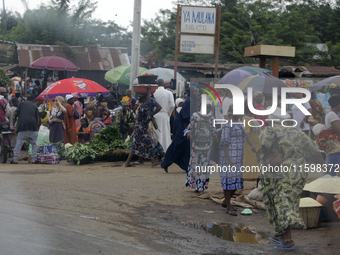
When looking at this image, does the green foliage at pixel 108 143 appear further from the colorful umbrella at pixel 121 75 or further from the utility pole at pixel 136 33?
the colorful umbrella at pixel 121 75

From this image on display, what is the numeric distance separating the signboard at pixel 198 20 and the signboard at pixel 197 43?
7.5 inches

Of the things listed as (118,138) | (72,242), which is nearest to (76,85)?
(118,138)

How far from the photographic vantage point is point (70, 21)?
96.4 feet

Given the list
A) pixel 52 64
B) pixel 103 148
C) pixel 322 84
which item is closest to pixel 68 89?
pixel 103 148

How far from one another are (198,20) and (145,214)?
892 centimetres

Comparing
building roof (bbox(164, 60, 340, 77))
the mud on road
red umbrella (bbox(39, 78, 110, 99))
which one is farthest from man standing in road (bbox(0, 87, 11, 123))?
building roof (bbox(164, 60, 340, 77))

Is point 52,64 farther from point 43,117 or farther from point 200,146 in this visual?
point 200,146

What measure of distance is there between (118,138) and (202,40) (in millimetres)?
4423

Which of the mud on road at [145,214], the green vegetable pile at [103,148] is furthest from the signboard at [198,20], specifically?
the mud on road at [145,214]

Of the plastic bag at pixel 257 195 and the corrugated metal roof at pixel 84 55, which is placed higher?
the corrugated metal roof at pixel 84 55

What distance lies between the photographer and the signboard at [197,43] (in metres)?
13.8

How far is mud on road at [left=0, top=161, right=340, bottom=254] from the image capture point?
4875 millimetres

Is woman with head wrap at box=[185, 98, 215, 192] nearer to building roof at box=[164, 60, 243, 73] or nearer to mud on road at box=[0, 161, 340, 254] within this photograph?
mud on road at box=[0, 161, 340, 254]

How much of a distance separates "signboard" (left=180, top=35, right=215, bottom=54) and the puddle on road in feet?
→ 29.0
